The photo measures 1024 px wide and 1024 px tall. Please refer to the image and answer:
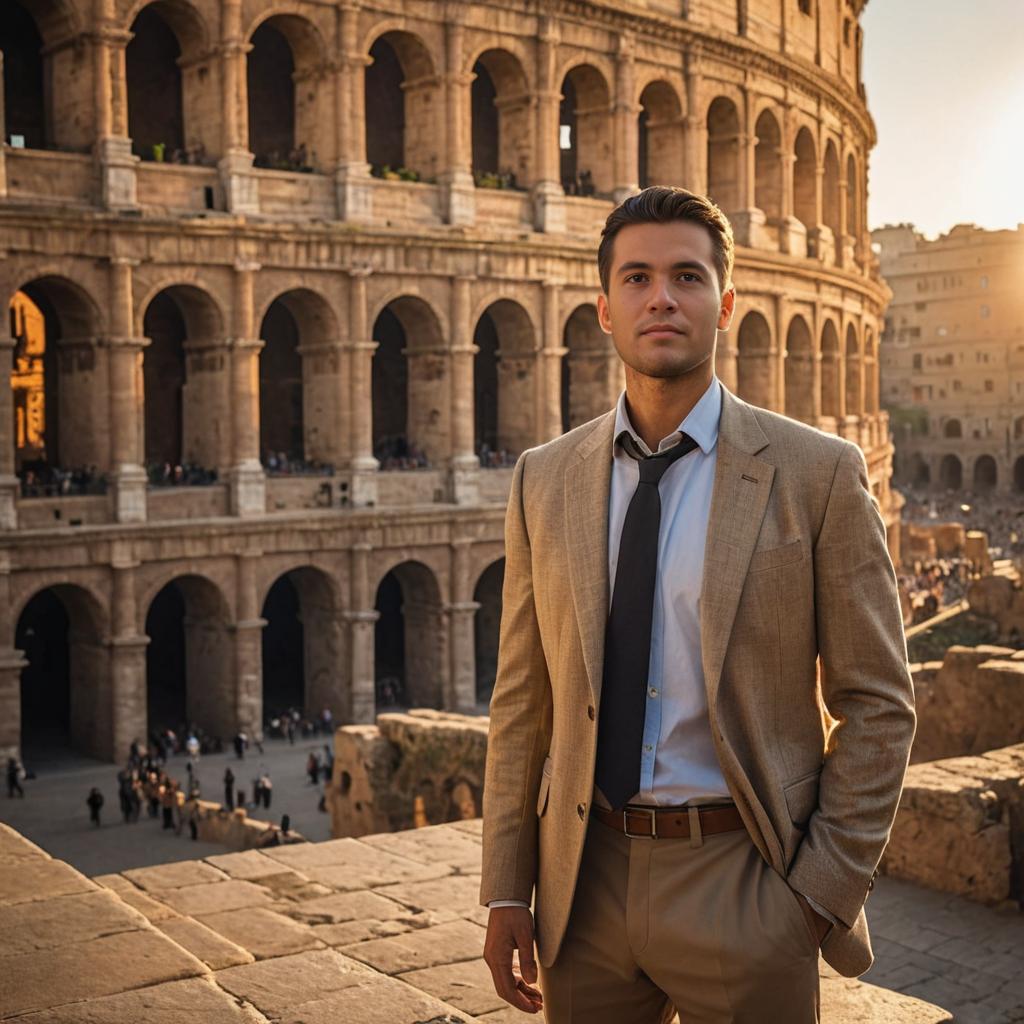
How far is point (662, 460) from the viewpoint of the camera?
339 cm

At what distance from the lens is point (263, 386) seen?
27953mm

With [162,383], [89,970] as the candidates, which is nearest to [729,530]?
[89,970]

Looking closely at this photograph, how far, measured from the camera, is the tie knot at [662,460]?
11.1ft

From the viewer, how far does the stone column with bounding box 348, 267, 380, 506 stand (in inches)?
1006

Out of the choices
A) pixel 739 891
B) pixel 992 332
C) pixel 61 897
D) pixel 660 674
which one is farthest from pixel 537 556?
pixel 992 332

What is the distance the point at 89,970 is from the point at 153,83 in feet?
78.3

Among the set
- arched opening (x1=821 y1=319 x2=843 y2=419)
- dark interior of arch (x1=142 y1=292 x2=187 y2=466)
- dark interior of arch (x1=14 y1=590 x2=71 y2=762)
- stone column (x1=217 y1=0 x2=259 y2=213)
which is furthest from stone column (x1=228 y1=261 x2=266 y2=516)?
arched opening (x1=821 y1=319 x2=843 y2=419)

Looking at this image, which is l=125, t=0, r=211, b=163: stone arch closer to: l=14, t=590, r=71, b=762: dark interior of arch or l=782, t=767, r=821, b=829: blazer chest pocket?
l=14, t=590, r=71, b=762: dark interior of arch

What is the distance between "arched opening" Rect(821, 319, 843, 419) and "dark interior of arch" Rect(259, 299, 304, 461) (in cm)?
1502

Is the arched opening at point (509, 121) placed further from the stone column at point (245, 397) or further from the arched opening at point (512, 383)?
the stone column at point (245, 397)

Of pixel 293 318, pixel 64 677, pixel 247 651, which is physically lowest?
pixel 64 677

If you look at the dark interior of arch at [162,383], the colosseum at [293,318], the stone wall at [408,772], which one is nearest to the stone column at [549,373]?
the colosseum at [293,318]

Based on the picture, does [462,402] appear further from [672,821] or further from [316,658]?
[672,821]

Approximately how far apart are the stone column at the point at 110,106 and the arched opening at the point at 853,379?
22371 millimetres
